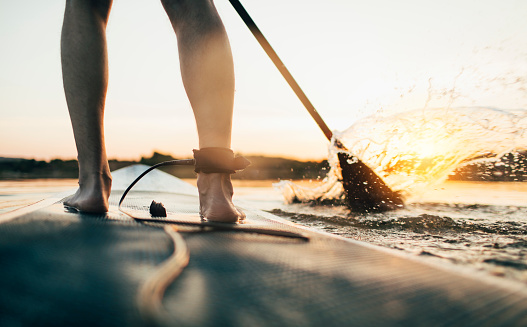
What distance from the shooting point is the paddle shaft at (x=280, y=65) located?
1.89m

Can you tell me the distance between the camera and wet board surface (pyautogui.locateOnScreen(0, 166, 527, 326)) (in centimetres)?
29

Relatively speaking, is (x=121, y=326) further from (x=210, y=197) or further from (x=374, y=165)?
(x=374, y=165)

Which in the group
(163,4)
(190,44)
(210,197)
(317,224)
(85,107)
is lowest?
(317,224)

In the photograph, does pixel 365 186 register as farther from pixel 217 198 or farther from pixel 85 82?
pixel 85 82

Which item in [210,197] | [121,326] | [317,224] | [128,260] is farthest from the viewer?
[317,224]

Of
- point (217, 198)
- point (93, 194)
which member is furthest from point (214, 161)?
point (93, 194)

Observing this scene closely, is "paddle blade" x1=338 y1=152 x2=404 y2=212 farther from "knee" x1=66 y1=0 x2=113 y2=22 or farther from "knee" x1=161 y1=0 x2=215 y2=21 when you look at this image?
"knee" x1=66 y1=0 x2=113 y2=22

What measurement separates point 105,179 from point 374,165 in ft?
5.86

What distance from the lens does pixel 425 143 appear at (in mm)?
2160

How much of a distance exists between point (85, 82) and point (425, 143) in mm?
1955

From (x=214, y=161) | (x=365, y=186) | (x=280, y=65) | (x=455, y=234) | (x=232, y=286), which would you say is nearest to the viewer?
(x=232, y=286)

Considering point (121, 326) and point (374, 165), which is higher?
point (374, 165)

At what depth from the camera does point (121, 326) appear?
26cm

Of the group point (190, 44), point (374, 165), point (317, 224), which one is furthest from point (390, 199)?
point (190, 44)
